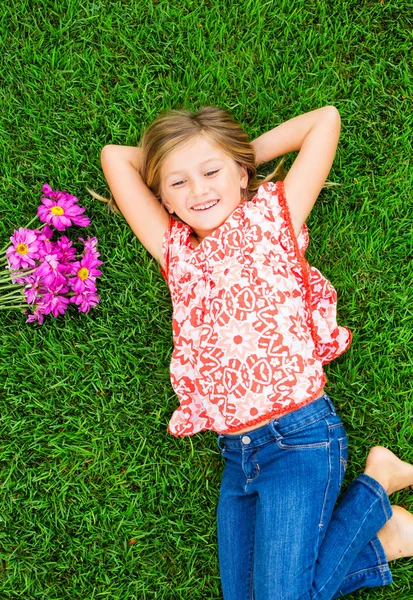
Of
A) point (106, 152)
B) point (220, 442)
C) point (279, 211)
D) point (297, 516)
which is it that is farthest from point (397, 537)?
point (106, 152)

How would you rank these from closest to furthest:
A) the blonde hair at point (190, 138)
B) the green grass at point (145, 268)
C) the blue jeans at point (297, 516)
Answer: the blue jeans at point (297, 516) < the blonde hair at point (190, 138) < the green grass at point (145, 268)

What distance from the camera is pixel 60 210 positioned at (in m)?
2.62

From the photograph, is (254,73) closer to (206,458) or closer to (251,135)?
(251,135)

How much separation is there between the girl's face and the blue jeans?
873mm

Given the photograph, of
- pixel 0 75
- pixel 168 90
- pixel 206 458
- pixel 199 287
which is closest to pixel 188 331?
pixel 199 287

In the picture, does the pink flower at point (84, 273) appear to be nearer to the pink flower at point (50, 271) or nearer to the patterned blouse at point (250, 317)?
the pink flower at point (50, 271)

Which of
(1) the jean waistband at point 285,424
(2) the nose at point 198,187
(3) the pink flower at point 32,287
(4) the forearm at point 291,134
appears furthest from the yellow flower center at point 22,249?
(1) the jean waistband at point 285,424

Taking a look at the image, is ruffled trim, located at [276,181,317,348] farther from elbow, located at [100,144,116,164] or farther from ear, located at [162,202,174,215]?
elbow, located at [100,144,116,164]

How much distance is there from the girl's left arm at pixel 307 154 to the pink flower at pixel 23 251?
1087 millimetres

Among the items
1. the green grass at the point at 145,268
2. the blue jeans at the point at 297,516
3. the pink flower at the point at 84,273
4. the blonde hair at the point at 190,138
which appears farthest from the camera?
the green grass at the point at 145,268

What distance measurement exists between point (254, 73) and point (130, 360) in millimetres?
1511

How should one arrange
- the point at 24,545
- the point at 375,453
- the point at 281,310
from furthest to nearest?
the point at 24,545
the point at 375,453
the point at 281,310

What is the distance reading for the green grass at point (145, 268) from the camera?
2725mm

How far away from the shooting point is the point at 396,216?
2.77 meters
